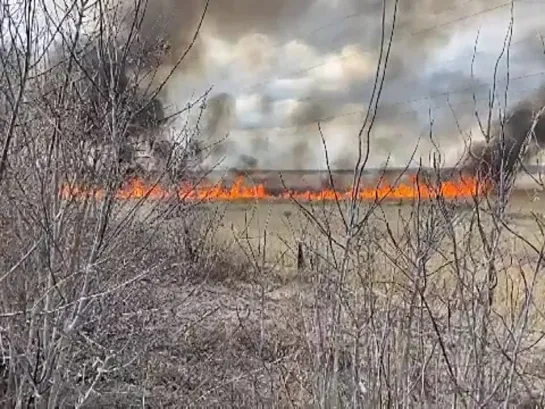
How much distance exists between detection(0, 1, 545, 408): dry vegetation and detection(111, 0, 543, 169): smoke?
2291 millimetres

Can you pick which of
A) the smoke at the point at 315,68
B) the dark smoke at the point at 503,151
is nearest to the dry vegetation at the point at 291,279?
the dark smoke at the point at 503,151

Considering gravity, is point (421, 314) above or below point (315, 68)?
below

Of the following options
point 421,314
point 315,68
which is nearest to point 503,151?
point 421,314

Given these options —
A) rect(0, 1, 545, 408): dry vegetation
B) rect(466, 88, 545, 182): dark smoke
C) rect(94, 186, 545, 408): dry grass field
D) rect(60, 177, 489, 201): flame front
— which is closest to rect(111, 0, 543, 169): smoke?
rect(60, 177, 489, 201): flame front

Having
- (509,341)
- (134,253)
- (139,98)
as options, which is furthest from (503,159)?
(134,253)

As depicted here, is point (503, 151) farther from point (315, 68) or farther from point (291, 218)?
point (315, 68)

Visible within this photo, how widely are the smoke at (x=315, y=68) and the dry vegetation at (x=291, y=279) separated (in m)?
2.29

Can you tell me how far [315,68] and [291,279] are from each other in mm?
5015

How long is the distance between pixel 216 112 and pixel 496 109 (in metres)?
6.03

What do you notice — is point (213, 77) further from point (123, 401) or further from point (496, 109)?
point (496, 109)

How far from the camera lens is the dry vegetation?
235 cm

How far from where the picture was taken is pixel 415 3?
26.1ft

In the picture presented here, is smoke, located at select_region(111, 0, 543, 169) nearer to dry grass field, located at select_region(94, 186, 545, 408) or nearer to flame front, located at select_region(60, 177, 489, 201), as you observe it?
flame front, located at select_region(60, 177, 489, 201)

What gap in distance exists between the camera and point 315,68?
29.4ft
